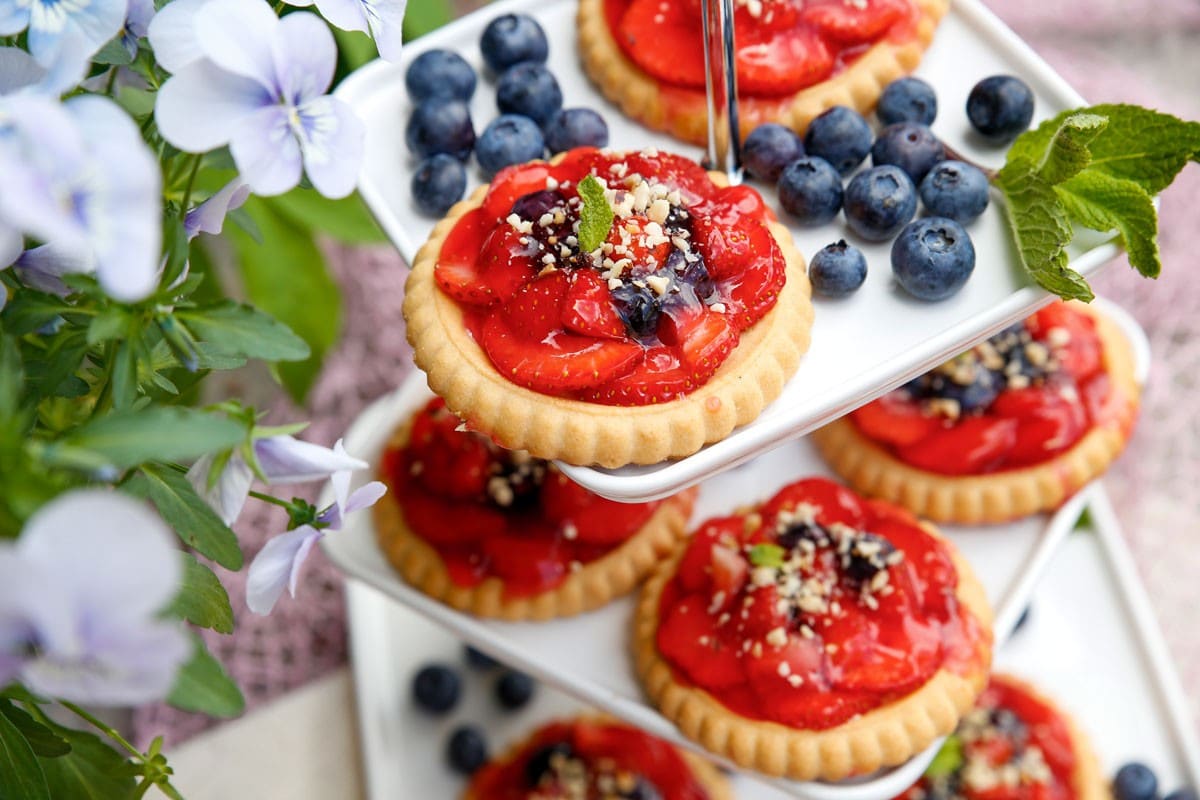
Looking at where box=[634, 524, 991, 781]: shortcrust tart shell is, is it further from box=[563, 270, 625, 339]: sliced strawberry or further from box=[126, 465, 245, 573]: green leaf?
box=[126, 465, 245, 573]: green leaf

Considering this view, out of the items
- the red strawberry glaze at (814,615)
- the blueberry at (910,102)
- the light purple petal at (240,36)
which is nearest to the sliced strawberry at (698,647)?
the red strawberry glaze at (814,615)

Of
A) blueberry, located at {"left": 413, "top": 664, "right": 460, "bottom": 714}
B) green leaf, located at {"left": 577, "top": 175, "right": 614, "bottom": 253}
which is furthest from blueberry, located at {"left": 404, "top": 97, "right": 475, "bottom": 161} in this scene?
blueberry, located at {"left": 413, "top": 664, "right": 460, "bottom": 714}

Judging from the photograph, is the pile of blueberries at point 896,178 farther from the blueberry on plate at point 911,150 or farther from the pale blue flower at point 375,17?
the pale blue flower at point 375,17

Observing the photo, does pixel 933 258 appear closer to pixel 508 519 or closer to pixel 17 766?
pixel 508 519

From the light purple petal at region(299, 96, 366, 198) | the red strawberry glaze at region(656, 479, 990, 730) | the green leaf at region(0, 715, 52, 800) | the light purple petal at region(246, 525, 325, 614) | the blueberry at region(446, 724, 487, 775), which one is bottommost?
the blueberry at region(446, 724, 487, 775)

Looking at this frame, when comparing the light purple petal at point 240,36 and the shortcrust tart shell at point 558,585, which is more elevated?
the light purple petal at point 240,36

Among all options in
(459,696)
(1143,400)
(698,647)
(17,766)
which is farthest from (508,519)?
(1143,400)

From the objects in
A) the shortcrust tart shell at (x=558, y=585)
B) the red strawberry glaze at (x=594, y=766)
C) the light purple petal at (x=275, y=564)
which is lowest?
the red strawberry glaze at (x=594, y=766)

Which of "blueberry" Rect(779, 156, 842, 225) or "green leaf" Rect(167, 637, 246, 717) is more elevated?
"blueberry" Rect(779, 156, 842, 225)
